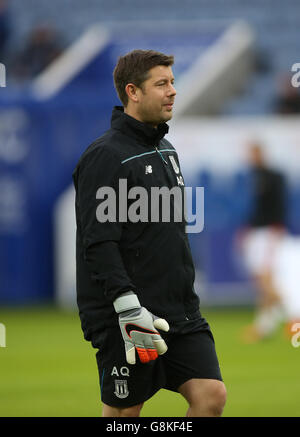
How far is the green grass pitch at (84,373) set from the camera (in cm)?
715

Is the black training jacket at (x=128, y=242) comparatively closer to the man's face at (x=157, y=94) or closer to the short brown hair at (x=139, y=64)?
the man's face at (x=157, y=94)

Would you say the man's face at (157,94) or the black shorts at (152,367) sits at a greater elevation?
the man's face at (157,94)

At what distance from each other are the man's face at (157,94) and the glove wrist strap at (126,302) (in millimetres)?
927

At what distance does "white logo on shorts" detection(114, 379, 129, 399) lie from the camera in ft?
15.4

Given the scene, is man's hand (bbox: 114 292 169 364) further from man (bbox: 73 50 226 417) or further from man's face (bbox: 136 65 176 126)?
man's face (bbox: 136 65 176 126)

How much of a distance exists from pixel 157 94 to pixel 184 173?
9199mm

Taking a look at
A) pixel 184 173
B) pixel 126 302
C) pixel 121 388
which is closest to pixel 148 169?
pixel 126 302

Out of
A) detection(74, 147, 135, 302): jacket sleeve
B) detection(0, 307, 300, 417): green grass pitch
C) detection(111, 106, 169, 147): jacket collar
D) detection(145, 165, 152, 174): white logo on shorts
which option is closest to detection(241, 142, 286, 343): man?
detection(0, 307, 300, 417): green grass pitch

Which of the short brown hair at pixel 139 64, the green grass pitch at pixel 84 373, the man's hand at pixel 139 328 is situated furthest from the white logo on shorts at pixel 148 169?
the green grass pitch at pixel 84 373

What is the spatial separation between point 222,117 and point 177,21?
11.2 ft

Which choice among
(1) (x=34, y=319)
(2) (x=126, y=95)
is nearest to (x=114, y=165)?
(2) (x=126, y=95)

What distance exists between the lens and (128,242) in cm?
474
